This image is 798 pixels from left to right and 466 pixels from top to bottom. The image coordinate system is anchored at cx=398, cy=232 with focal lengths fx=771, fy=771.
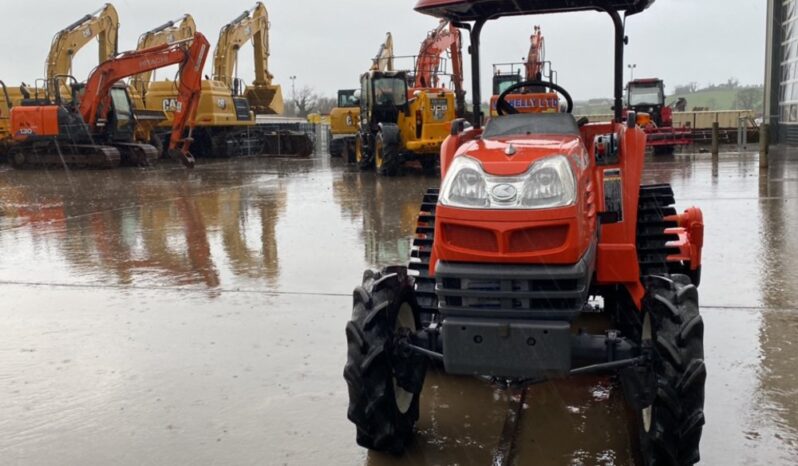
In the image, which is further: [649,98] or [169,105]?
[169,105]

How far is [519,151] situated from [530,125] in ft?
1.69

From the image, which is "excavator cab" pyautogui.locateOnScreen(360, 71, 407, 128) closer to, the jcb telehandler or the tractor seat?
the jcb telehandler

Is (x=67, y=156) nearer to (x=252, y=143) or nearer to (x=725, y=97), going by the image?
(x=252, y=143)

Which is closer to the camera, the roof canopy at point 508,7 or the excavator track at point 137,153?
the roof canopy at point 508,7

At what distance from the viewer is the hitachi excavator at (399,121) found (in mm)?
17828

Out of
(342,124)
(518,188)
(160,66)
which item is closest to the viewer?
(518,188)

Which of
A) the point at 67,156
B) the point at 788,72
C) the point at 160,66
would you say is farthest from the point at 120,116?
the point at 788,72

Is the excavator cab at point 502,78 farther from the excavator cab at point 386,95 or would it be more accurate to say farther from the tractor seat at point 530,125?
the tractor seat at point 530,125

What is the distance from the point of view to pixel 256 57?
102 ft

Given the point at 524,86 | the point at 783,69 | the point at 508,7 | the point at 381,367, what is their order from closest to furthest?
the point at 381,367
the point at 508,7
the point at 524,86
the point at 783,69

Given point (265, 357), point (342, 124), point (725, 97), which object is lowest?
point (265, 357)

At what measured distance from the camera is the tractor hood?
3291 mm

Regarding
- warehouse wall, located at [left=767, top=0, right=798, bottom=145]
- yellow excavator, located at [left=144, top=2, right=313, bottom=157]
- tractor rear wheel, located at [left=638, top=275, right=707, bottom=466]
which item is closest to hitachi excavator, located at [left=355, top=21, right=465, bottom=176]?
yellow excavator, located at [left=144, top=2, right=313, bottom=157]

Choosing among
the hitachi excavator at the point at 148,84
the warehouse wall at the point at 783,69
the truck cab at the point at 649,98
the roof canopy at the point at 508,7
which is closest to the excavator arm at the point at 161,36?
the hitachi excavator at the point at 148,84
